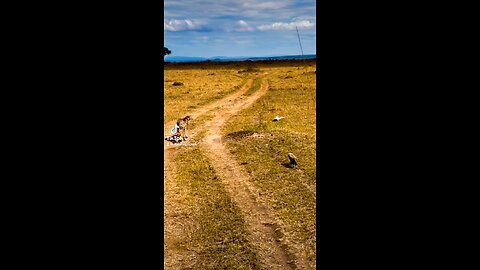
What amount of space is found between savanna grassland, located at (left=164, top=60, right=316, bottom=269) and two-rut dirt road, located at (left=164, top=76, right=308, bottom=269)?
0.06ft

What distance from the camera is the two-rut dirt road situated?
6.97m

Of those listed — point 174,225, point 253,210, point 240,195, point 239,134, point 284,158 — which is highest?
point 239,134

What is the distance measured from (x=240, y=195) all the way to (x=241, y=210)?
3.07ft

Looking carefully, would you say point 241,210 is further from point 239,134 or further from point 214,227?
point 239,134

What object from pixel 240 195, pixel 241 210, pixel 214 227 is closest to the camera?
pixel 214 227

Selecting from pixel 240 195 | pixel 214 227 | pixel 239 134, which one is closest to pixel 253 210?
pixel 240 195

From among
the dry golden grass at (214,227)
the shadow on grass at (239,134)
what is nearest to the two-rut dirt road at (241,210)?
the dry golden grass at (214,227)

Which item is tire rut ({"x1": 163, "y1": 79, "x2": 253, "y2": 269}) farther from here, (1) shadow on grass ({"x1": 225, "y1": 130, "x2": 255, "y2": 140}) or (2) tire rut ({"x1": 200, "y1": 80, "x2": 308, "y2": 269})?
(1) shadow on grass ({"x1": 225, "y1": 130, "x2": 255, "y2": 140})

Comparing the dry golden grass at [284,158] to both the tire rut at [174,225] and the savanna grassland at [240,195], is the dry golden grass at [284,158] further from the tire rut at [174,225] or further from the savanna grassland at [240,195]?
the tire rut at [174,225]

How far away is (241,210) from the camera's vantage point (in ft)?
29.3

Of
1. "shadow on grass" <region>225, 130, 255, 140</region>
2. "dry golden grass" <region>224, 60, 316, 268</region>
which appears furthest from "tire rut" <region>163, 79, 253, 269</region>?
"shadow on grass" <region>225, 130, 255, 140</region>

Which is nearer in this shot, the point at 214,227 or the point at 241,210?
the point at 214,227
